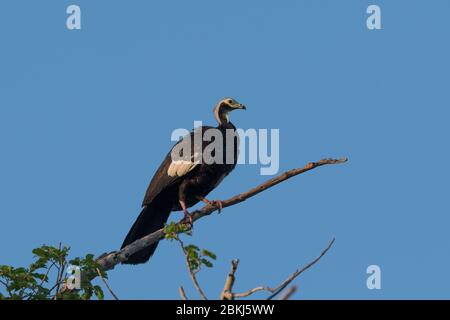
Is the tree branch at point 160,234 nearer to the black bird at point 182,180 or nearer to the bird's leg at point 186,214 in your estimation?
the bird's leg at point 186,214

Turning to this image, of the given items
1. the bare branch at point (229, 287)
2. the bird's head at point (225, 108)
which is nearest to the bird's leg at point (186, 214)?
the bird's head at point (225, 108)

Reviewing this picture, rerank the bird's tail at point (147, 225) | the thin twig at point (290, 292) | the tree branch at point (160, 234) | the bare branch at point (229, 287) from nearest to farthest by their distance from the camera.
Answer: the thin twig at point (290, 292) < the bare branch at point (229, 287) < the tree branch at point (160, 234) < the bird's tail at point (147, 225)

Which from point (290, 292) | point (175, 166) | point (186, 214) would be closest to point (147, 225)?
point (186, 214)

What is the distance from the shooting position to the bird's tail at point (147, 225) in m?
13.1

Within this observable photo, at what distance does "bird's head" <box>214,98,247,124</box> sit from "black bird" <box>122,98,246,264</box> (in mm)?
916

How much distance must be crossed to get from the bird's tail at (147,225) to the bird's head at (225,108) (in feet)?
6.02

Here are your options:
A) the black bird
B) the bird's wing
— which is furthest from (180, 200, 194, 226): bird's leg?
the bird's wing

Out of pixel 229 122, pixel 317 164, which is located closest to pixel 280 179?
pixel 317 164

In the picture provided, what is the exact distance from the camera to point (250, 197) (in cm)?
1205

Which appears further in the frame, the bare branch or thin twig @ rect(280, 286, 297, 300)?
the bare branch

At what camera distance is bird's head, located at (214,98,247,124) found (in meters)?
15.0

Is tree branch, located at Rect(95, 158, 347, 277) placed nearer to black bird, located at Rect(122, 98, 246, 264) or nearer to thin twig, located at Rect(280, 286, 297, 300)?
black bird, located at Rect(122, 98, 246, 264)
